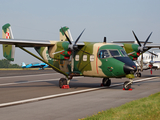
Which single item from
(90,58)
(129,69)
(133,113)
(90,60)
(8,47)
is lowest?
(133,113)

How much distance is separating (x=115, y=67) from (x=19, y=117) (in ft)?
30.0

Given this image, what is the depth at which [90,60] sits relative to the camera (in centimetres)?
1767

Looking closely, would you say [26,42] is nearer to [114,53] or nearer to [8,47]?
[8,47]

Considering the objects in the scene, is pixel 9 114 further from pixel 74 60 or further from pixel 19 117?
pixel 74 60

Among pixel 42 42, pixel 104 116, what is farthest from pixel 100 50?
pixel 104 116

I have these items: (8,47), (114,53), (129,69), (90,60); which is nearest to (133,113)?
(129,69)

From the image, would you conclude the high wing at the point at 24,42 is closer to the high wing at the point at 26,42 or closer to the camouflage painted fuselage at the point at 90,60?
the high wing at the point at 26,42

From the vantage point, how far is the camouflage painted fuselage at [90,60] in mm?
16312

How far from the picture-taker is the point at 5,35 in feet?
75.6

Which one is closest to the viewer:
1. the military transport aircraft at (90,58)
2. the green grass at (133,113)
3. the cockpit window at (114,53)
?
the green grass at (133,113)

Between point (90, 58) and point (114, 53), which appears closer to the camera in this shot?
point (114, 53)

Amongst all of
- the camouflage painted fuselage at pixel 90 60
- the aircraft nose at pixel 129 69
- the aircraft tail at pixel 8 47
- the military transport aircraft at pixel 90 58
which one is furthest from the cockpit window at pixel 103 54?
the aircraft tail at pixel 8 47

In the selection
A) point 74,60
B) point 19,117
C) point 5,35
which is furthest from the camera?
point 5,35

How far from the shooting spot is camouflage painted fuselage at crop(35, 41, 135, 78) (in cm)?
1631
